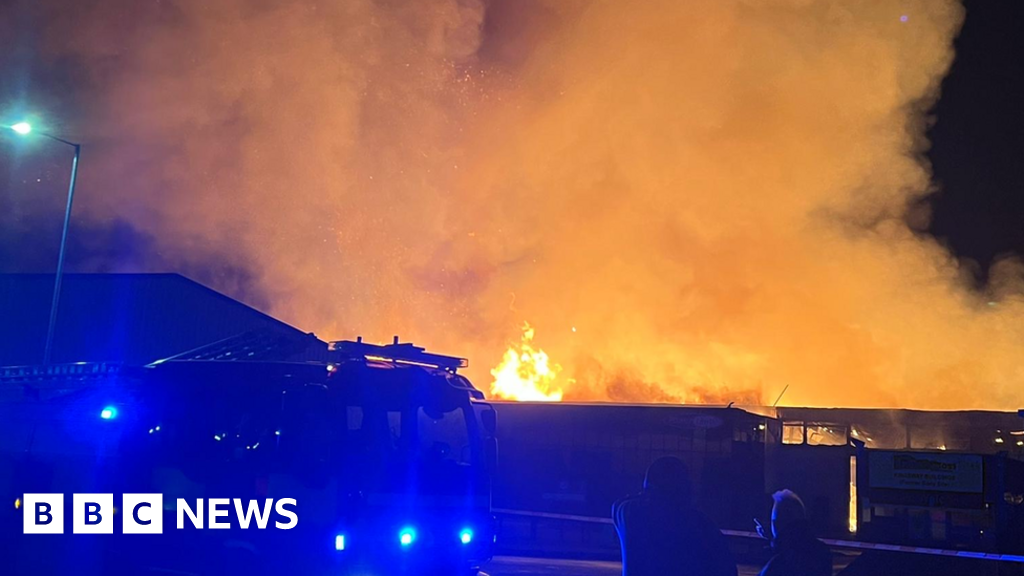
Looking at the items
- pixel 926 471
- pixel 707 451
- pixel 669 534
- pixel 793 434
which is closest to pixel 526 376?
pixel 793 434

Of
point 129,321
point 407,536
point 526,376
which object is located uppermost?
point 129,321

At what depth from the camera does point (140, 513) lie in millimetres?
7684

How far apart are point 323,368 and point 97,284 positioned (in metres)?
20.6

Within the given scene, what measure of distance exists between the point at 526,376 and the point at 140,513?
18.0m

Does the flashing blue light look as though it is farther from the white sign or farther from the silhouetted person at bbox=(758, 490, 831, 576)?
the white sign

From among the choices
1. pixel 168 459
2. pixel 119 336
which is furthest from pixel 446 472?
pixel 119 336

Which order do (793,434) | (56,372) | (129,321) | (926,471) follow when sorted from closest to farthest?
(926,471), (56,372), (793,434), (129,321)

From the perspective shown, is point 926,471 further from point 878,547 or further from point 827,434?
point 827,434

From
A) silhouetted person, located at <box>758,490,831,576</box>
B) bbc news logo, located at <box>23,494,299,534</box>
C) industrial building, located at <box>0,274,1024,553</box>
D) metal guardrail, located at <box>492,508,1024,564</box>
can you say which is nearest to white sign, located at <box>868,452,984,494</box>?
industrial building, located at <box>0,274,1024,553</box>

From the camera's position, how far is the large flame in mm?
25281

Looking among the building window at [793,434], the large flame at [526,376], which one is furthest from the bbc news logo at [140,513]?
the large flame at [526,376]

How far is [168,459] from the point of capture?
7.64 m

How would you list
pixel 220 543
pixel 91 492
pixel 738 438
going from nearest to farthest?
pixel 220 543
pixel 91 492
pixel 738 438

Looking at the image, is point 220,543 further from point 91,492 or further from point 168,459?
point 91,492
